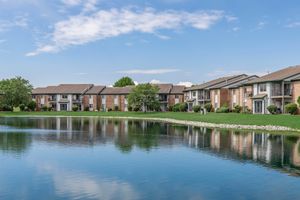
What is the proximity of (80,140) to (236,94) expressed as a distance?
46232mm

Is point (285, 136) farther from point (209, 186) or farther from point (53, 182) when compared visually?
point (53, 182)

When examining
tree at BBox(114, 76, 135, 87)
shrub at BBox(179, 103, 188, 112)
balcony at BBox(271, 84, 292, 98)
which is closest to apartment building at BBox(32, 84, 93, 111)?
tree at BBox(114, 76, 135, 87)

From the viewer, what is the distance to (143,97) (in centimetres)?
9338

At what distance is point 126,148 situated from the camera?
96.2ft

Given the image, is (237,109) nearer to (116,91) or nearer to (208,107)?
(208,107)

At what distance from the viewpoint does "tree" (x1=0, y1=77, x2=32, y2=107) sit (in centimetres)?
10112

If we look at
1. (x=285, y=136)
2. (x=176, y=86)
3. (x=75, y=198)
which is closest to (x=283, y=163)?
(x=75, y=198)

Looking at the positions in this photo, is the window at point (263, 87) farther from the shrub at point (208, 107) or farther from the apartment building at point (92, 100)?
the apartment building at point (92, 100)

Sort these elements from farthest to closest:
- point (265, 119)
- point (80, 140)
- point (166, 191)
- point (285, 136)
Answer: point (265, 119) < point (285, 136) < point (80, 140) < point (166, 191)

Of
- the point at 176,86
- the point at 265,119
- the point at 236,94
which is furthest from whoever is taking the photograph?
the point at 176,86

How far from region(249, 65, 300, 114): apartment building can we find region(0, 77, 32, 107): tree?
2484 inches

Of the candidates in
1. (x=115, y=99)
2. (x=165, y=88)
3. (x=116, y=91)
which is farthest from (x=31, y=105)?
(x=165, y=88)

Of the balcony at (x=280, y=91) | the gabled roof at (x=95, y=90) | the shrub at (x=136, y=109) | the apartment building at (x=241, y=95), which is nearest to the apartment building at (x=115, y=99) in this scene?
the gabled roof at (x=95, y=90)

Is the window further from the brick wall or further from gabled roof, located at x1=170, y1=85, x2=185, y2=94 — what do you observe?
gabled roof, located at x1=170, y1=85, x2=185, y2=94
